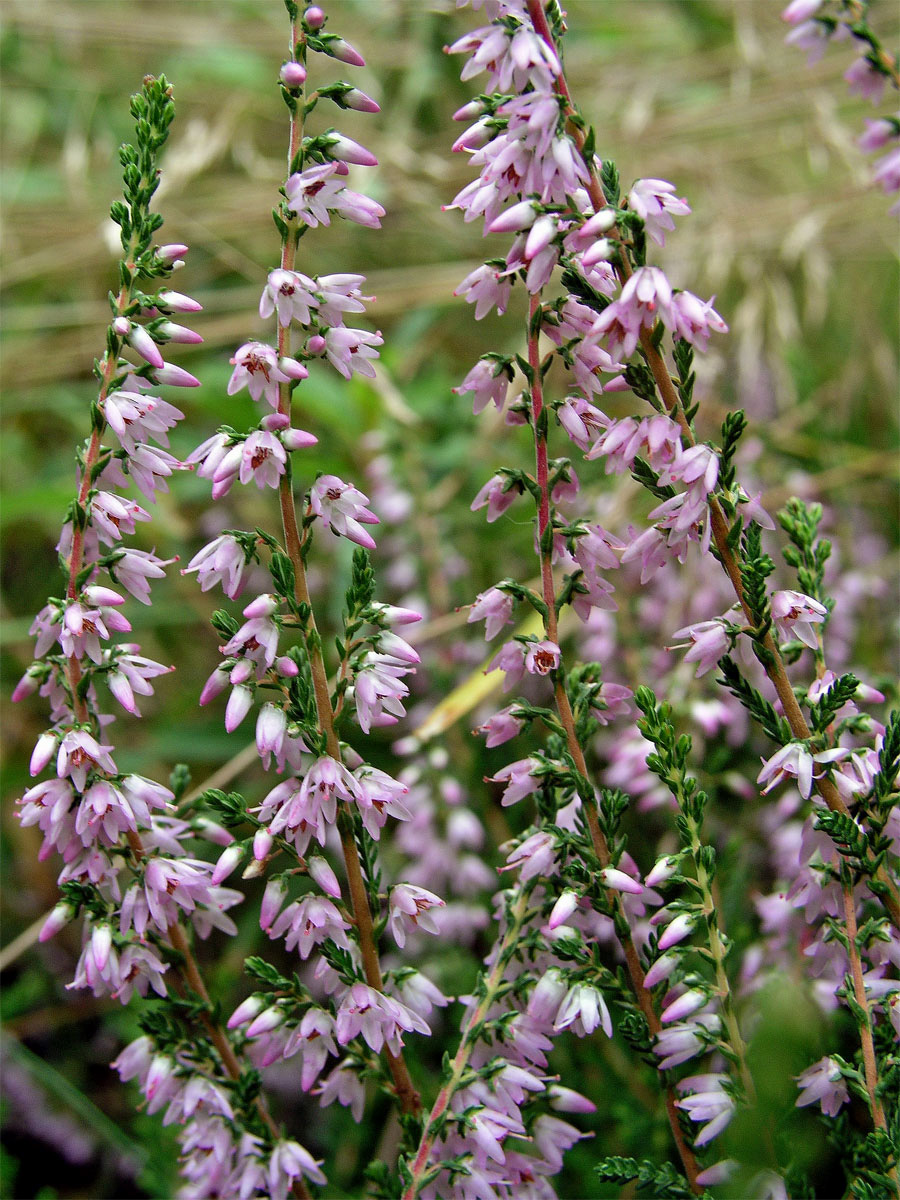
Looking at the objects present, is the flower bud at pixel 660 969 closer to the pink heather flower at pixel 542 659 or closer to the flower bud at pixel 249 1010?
the pink heather flower at pixel 542 659

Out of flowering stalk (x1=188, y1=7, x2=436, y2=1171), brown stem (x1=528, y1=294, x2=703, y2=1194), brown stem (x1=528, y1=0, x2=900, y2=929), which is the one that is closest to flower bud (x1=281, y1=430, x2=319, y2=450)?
flowering stalk (x1=188, y1=7, x2=436, y2=1171)

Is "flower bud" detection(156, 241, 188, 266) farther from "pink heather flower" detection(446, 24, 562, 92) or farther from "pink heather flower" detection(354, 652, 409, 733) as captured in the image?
"pink heather flower" detection(354, 652, 409, 733)

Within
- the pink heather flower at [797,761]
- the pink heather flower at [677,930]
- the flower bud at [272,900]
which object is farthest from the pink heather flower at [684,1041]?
the flower bud at [272,900]

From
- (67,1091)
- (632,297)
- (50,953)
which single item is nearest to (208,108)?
(50,953)

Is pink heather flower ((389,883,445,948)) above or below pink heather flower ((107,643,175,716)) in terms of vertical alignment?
below

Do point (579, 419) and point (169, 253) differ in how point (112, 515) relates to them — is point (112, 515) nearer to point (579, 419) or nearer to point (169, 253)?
point (169, 253)

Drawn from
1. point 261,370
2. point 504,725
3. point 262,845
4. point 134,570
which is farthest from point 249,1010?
point 261,370
